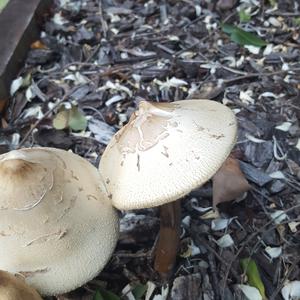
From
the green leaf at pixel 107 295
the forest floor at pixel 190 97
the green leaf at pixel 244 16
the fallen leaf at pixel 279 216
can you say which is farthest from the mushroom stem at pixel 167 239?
the green leaf at pixel 244 16

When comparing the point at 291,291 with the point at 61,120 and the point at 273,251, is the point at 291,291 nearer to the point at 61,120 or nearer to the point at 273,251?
the point at 273,251

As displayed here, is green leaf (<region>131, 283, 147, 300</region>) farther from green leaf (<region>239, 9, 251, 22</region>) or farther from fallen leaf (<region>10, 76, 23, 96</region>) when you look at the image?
green leaf (<region>239, 9, 251, 22</region>)

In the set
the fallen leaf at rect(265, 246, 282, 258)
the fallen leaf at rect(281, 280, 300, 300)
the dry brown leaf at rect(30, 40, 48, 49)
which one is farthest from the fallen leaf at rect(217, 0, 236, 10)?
the fallen leaf at rect(281, 280, 300, 300)

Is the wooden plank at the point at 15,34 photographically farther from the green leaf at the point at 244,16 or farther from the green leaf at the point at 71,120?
the green leaf at the point at 244,16

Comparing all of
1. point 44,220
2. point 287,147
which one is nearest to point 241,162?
point 287,147

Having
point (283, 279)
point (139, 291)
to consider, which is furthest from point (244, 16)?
point (139, 291)

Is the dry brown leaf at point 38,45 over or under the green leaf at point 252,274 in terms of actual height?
over

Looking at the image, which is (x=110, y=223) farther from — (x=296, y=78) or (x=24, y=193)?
(x=296, y=78)
